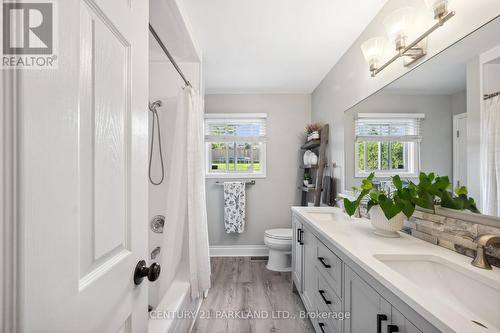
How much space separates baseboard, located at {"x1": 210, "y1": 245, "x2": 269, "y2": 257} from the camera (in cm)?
319

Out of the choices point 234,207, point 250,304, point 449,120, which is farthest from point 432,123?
point 234,207

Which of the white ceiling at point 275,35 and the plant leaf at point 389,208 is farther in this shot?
the white ceiling at point 275,35

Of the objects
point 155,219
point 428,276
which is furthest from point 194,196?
point 428,276

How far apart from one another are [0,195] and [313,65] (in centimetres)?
265

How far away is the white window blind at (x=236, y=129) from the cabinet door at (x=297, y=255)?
60.4 inches

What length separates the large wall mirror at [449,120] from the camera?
97 cm

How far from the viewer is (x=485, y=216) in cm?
98

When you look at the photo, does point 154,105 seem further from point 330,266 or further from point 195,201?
point 330,266

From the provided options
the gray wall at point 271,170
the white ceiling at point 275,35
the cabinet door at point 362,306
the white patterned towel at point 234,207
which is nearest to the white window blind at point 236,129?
the gray wall at point 271,170

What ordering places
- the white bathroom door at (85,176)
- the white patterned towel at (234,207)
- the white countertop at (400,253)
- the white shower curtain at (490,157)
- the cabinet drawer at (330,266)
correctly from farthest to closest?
the white patterned towel at (234,207)
the cabinet drawer at (330,266)
the white shower curtain at (490,157)
the white countertop at (400,253)
the white bathroom door at (85,176)

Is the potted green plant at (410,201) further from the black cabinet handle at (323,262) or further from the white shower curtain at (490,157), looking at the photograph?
the black cabinet handle at (323,262)

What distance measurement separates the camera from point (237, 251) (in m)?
3.21

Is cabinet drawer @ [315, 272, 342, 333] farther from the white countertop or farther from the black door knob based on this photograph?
the black door knob

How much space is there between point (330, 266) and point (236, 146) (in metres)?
2.31
